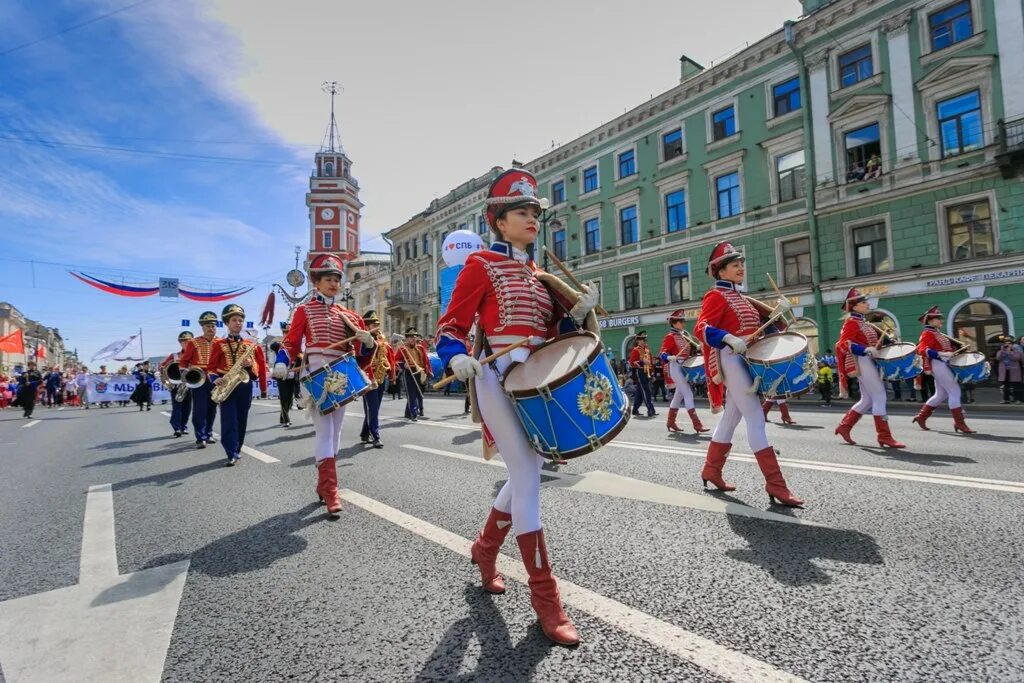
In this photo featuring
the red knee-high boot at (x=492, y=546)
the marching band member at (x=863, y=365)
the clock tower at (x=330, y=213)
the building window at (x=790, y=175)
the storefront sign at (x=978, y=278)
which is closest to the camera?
the red knee-high boot at (x=492, y=546)

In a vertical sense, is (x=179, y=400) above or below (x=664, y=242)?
below

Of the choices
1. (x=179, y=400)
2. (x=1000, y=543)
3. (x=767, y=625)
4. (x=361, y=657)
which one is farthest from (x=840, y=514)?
(x=179, y=400)

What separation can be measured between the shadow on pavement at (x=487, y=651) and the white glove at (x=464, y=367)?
108 cm

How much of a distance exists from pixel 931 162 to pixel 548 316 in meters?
21.1

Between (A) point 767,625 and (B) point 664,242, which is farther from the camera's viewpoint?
(B) point 664,242

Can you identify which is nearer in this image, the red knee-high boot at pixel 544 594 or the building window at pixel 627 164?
the red knee-high boot at pixel 544 594

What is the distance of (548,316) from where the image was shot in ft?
9.26

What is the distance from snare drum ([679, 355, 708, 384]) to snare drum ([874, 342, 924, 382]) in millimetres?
2578

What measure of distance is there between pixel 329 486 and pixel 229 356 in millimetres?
4950

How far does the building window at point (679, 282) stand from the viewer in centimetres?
2494

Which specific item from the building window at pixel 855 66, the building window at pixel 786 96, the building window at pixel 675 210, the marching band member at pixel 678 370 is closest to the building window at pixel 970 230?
the building window at pixel 855 66

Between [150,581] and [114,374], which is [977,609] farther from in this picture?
[114,374]

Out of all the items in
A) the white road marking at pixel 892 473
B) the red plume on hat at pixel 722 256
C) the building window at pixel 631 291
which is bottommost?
the white road marking at pixel 892 473

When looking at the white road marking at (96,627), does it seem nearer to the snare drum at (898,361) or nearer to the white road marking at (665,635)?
the white road marking at (665,635)
